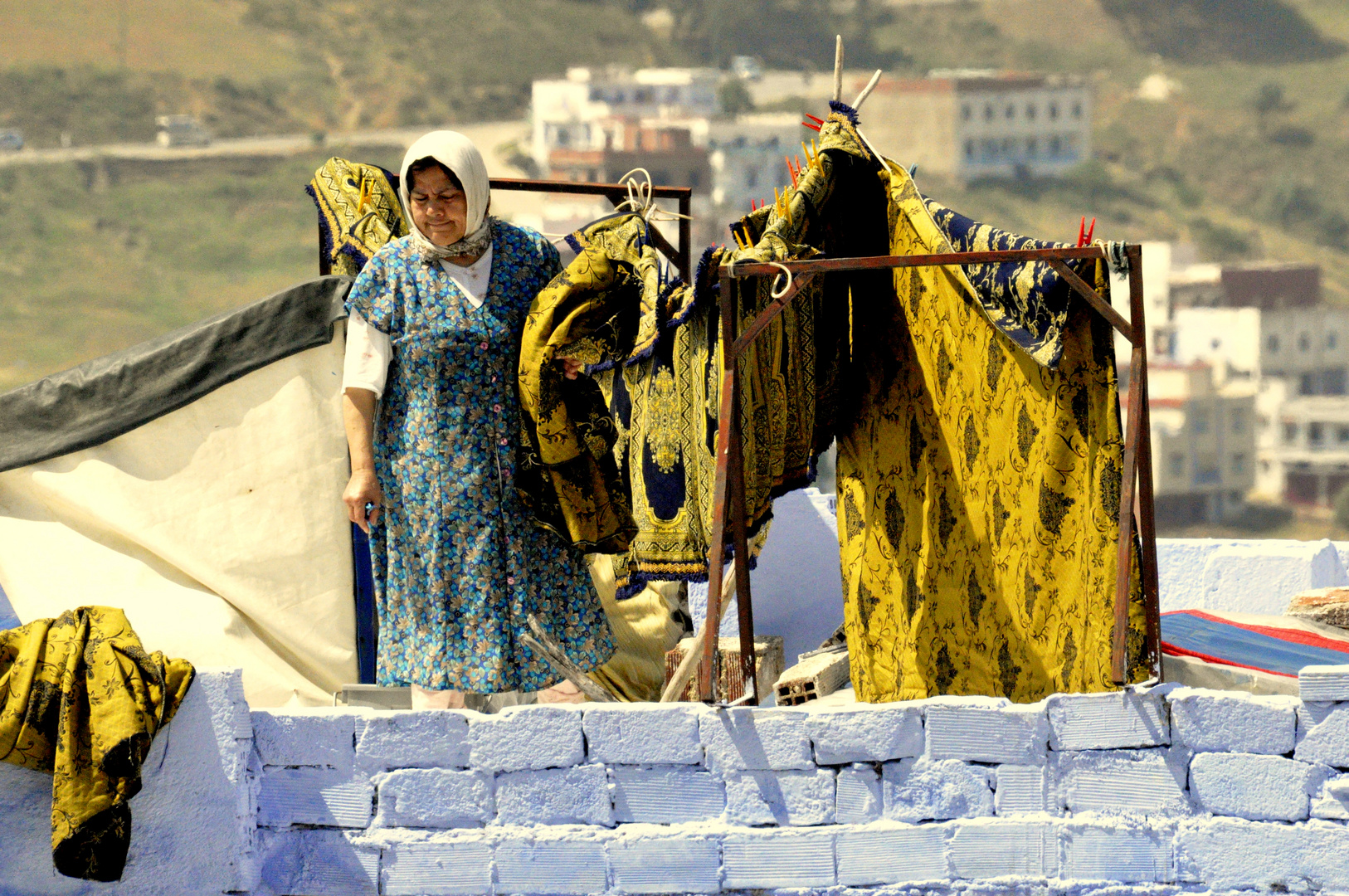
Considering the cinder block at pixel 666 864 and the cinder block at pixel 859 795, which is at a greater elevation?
the cinder block at pixel 859 795

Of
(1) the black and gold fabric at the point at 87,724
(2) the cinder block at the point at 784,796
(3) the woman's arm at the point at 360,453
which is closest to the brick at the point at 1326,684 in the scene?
(2) the cinder block at the point at 784,796

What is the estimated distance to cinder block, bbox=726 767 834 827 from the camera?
11.4 feet

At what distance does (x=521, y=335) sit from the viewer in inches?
154

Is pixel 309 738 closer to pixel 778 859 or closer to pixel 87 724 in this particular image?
pixel 87 724

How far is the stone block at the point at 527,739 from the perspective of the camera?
353cm

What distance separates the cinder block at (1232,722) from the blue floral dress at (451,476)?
4.81ft

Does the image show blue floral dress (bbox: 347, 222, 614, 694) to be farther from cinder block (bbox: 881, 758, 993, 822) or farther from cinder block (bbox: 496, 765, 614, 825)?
cinder block (bbox: 881, 758, 993, 822)

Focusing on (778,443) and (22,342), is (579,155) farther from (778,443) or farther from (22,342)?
(778,443)

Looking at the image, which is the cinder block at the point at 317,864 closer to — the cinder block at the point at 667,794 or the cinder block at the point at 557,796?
the cinder block at the point at 557,796

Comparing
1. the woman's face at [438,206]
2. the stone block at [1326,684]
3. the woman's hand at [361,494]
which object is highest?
the woman's face at [438,206]

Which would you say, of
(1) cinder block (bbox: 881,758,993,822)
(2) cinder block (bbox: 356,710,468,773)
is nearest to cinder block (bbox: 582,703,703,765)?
(2) cinder block (bbox: 356,710,468,773)

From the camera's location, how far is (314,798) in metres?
3.58

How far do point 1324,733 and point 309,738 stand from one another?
84.2 inches

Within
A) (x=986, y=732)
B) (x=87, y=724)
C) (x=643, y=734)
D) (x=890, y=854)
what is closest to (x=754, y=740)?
(x=643, y=734)
